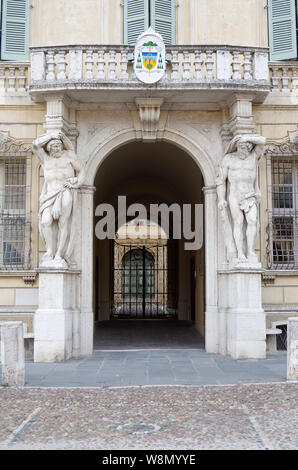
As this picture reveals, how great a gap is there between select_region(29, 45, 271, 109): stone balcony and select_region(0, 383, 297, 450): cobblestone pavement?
5505 mm

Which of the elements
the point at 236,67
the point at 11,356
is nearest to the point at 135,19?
the point at 236,67

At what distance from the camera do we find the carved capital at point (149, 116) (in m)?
10.4

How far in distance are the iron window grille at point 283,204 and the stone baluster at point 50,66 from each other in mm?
4580

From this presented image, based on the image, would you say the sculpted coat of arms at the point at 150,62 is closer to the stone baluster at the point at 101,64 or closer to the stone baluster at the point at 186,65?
the stone baluster at the point at 186,65

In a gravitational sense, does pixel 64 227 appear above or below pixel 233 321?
above

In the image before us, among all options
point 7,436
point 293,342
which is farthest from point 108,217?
point 7,436

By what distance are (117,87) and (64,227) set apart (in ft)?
9.05

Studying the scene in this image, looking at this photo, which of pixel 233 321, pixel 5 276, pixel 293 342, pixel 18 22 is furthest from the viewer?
pixel 18 22

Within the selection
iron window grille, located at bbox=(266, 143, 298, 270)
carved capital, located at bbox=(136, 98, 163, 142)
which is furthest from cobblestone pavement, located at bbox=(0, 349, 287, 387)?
carved capital, located at bbox=(136, 98, 163, 142)

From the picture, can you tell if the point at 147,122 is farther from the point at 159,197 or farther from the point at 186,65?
the point at 159,197

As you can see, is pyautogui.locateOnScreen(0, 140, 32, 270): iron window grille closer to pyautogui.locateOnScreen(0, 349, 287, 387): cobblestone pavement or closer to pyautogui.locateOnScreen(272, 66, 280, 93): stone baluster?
pyautogui.locateOnScreen(0, 349, 287, 387): cobblestone pavement

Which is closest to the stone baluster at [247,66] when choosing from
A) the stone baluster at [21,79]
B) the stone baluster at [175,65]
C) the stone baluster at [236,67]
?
the stone baluster at [236,67]
